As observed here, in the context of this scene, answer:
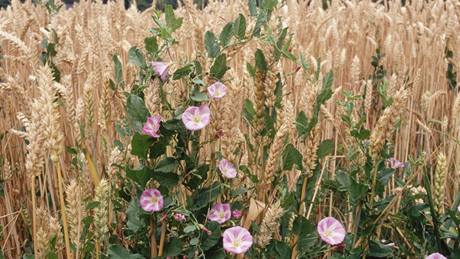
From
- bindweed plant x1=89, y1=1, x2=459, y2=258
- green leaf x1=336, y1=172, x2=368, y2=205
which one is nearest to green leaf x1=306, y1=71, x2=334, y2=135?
bindweed plant x1=89, y1=1, x2=459, y2=258

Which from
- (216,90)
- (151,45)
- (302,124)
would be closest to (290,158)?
(302,124)

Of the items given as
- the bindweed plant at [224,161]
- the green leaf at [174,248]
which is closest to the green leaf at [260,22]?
the bindweed plant at [224,161]

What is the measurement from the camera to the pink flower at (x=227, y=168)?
781mm

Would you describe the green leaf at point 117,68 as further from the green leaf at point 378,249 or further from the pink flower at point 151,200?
the green leaf at point 378,249

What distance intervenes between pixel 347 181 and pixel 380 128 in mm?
131

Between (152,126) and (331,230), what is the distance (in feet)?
1.05

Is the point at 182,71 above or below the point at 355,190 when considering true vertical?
above

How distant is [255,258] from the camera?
0.87 m

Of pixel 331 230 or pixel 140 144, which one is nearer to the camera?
pixel 140 144

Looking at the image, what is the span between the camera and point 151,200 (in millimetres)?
756

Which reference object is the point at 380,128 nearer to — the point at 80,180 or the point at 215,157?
Answer: the point at 215,157

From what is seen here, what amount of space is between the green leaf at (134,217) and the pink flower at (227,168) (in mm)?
129

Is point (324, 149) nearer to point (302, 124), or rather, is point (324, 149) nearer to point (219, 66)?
point (302, 124)

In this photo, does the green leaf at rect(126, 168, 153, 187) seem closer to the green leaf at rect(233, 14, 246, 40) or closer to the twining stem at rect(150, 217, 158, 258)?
the twining stem at rect(150, 217, 158, 258)
